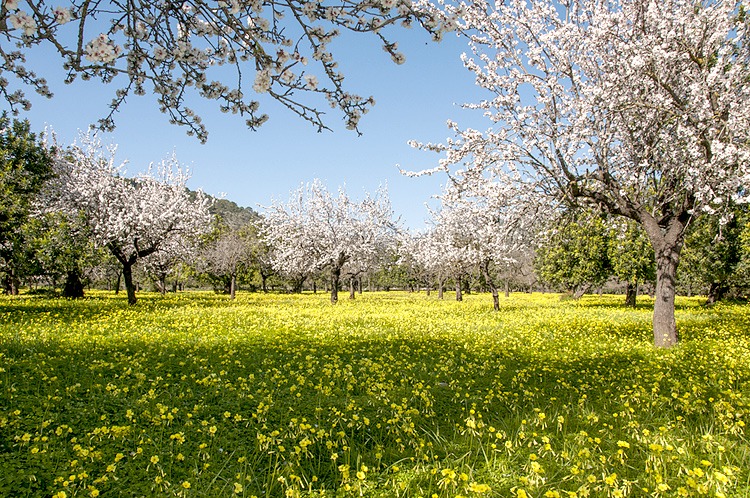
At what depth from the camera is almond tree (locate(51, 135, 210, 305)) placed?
24.1 meters

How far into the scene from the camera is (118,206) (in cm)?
2497


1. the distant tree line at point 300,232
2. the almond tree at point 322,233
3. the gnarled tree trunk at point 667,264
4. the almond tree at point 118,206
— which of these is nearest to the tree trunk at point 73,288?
the distant tree line at point 300,232

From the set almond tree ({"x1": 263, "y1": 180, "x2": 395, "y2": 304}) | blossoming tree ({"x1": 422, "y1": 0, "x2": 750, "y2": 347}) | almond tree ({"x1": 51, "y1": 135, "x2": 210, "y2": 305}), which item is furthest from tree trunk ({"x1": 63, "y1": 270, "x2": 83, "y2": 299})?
blossoming tree ({"x1": 422, "y1": 0, "x2": 750, "y2": 347})

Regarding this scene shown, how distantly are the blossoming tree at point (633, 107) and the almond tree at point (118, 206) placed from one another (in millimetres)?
20151

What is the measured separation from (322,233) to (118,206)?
14482 mm

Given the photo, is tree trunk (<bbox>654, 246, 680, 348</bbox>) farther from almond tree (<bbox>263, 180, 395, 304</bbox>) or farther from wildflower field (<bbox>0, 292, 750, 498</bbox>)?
almond tree (<bbox>263, 180, 395, 304</bbox>)

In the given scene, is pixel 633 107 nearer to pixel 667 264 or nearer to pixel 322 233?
pixel 667 264

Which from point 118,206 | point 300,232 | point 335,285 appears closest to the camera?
point 118,206

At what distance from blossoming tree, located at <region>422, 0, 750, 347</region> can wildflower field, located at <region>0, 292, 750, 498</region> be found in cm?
428

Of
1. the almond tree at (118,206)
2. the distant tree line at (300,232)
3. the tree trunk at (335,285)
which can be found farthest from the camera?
the tree trunk at (335,285)

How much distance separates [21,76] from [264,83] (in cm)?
342

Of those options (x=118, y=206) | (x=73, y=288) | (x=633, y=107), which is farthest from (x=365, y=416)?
(x=73, y=288)

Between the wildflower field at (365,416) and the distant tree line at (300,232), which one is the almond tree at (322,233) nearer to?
the distant tree line at (300,232)

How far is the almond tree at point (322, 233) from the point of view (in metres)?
34.2
